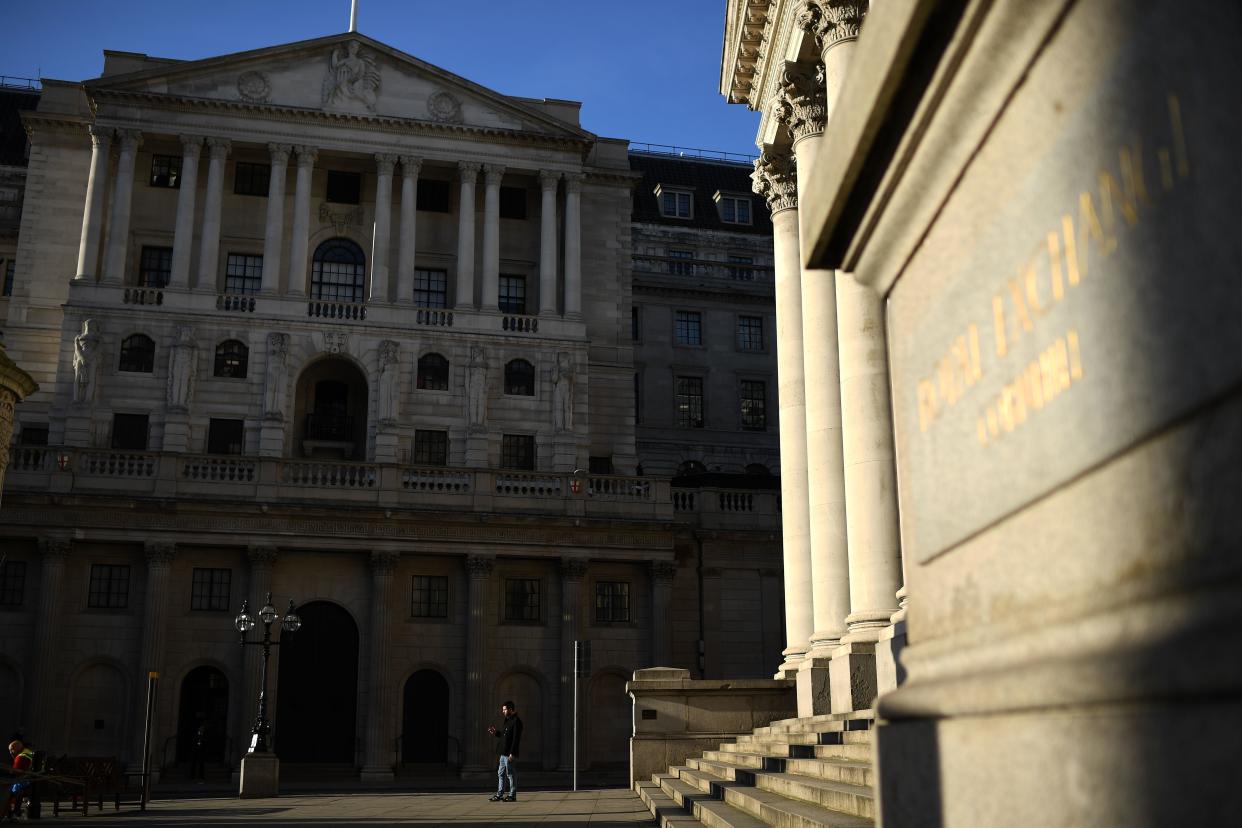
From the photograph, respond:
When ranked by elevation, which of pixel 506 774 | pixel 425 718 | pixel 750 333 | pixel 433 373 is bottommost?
pixel 506 774

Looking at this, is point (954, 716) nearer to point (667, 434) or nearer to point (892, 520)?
point (892, 520)

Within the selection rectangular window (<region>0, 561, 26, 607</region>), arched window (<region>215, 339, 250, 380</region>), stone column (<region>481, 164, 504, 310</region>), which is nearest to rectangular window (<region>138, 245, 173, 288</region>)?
arched window (<region>215, 339, 250, 380</region>)

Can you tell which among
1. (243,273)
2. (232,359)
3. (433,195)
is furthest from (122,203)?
(433,195)

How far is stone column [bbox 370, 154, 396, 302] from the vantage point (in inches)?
1962

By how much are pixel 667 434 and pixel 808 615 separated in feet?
135

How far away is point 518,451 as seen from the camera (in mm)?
49219

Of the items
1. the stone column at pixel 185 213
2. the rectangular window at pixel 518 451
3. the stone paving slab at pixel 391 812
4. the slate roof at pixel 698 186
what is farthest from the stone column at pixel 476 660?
the slate roof at pixel 698 186

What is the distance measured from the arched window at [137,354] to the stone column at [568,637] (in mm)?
18412

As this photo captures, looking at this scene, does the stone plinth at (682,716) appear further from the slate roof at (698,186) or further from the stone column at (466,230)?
the slate roof at (698,186)

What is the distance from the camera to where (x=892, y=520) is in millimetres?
18562

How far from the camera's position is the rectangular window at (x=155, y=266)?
49.7m

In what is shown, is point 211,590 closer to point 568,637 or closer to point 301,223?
point 568,637

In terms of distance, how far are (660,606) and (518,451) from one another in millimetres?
9238

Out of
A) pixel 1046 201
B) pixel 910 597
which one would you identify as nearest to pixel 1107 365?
pixel 1046 201
